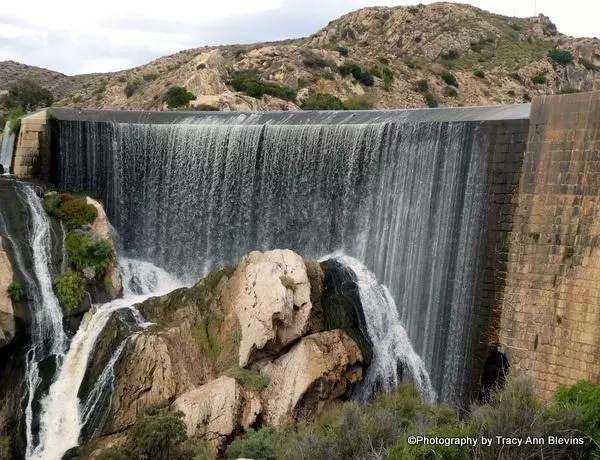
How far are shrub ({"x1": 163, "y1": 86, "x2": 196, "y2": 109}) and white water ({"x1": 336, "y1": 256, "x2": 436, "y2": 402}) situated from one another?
19.4m

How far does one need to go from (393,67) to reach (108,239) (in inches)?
1184

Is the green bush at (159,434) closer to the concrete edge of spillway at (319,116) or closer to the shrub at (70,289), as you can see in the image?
the shrub at (70,289)

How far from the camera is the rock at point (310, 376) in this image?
48.7 ft

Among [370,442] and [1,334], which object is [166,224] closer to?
[1,334]

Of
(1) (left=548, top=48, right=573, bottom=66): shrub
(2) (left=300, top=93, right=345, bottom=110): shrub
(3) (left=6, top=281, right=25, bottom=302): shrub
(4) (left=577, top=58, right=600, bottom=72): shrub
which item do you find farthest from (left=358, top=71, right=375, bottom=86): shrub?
(3) (left=6, top=281, right=25, bottom=302): shrub

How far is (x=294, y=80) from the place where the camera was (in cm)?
3966

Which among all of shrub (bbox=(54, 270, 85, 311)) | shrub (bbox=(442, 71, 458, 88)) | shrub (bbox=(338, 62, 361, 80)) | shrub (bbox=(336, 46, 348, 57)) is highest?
shrub (bbox=(336, 46, 348, 57))

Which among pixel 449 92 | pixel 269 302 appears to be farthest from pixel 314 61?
pixel 269 302

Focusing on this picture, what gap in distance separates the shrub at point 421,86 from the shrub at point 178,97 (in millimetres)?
15790

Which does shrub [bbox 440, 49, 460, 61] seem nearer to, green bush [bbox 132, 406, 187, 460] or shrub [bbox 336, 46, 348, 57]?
shrub [bbox 336, 46, 348, 57]

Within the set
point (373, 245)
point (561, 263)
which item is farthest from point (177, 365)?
point (561, 263)

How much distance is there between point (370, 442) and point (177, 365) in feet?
21.2

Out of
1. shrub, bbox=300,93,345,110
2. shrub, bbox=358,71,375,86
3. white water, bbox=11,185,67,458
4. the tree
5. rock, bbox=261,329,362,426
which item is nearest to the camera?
rock, bbox=261,329,362,426

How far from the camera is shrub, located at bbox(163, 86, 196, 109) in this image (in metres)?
34.4
